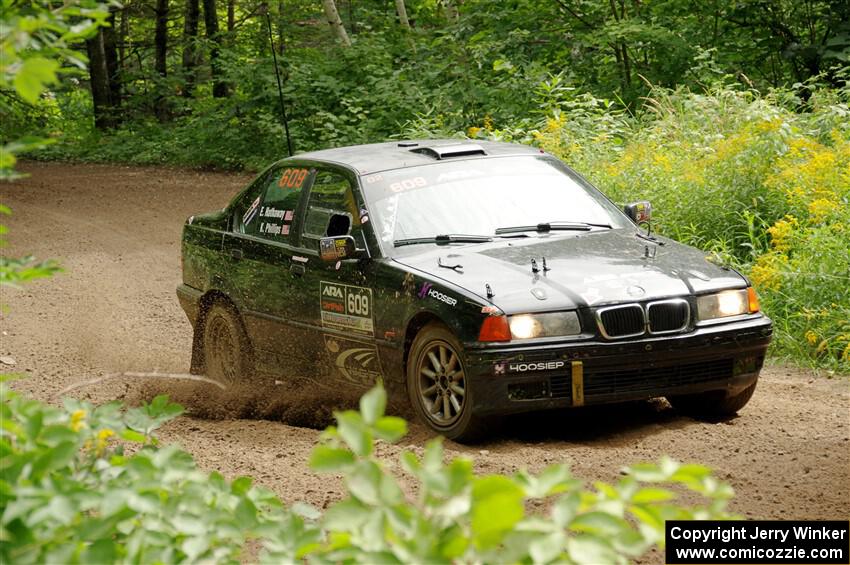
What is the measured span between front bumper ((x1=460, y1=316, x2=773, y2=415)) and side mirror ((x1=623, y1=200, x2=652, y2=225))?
1490 mm

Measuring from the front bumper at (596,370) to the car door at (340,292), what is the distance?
3.73 ft

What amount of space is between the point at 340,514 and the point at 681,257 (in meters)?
5.52

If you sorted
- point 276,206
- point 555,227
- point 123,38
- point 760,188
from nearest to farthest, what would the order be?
point 555,227, point 276,206, point 760,188, point 123,38

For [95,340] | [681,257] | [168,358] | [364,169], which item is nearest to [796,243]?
[681,257]

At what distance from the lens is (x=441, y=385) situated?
6.80 m

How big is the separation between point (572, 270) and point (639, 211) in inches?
57.9

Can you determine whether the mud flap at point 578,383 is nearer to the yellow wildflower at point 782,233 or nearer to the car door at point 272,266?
the car door at point 272,266

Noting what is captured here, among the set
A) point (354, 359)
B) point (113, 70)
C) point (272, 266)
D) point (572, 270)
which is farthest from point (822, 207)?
point (113, 70)

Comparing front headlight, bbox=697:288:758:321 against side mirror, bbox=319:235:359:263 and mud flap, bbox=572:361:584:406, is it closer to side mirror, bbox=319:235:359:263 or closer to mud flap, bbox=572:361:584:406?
mud flap, bbox=572:361:584:406

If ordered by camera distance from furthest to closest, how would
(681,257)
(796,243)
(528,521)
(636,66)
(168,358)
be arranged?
(636,66) → (168,358) → (796,243) → (681,257) → (528,521)

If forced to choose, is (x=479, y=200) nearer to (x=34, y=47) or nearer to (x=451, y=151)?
(x=451, y=151)

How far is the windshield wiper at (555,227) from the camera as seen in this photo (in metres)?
7.72

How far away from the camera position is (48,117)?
1330 inches

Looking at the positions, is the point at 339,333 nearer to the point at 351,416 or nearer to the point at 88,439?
the point at 88,439
